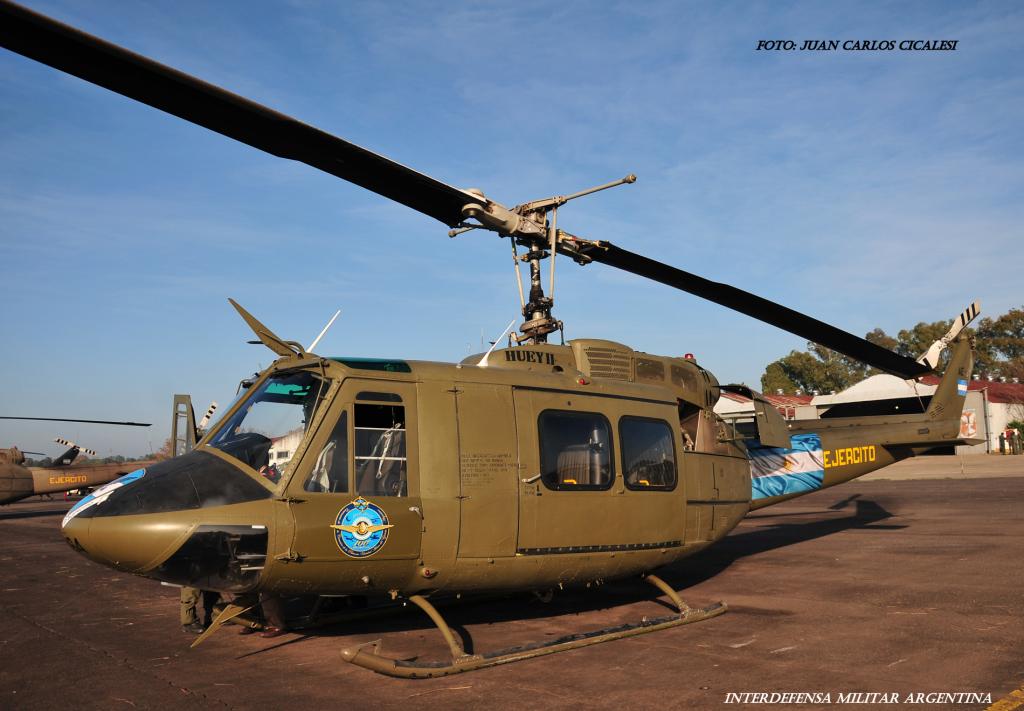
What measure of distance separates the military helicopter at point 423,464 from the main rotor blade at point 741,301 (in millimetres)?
38

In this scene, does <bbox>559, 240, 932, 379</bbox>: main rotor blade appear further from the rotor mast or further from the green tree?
the green tree

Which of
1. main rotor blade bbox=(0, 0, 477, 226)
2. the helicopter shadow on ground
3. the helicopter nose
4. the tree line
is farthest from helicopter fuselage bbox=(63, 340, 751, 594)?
the tree line

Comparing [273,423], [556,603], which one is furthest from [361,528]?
[556,603]

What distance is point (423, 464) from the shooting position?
270 inches

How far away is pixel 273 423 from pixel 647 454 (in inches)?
158

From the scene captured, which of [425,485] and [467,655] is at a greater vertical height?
[425,485]

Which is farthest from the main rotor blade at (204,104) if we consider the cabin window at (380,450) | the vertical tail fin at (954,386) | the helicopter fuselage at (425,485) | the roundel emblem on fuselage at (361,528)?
the vertical tail fin at (954,386)

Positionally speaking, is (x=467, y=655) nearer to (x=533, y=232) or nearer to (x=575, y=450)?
(x=575, y=450)

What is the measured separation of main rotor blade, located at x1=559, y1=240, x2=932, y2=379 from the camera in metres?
8.59

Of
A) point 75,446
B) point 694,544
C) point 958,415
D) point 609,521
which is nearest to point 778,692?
point 609,521

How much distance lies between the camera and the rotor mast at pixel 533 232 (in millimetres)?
7410

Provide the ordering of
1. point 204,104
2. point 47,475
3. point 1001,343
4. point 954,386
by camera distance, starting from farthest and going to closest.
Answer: point 1001,343
point 47,475
point 954,386
point 204,104

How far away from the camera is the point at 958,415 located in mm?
14008

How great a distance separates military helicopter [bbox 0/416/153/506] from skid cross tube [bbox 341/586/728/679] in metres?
24.7
